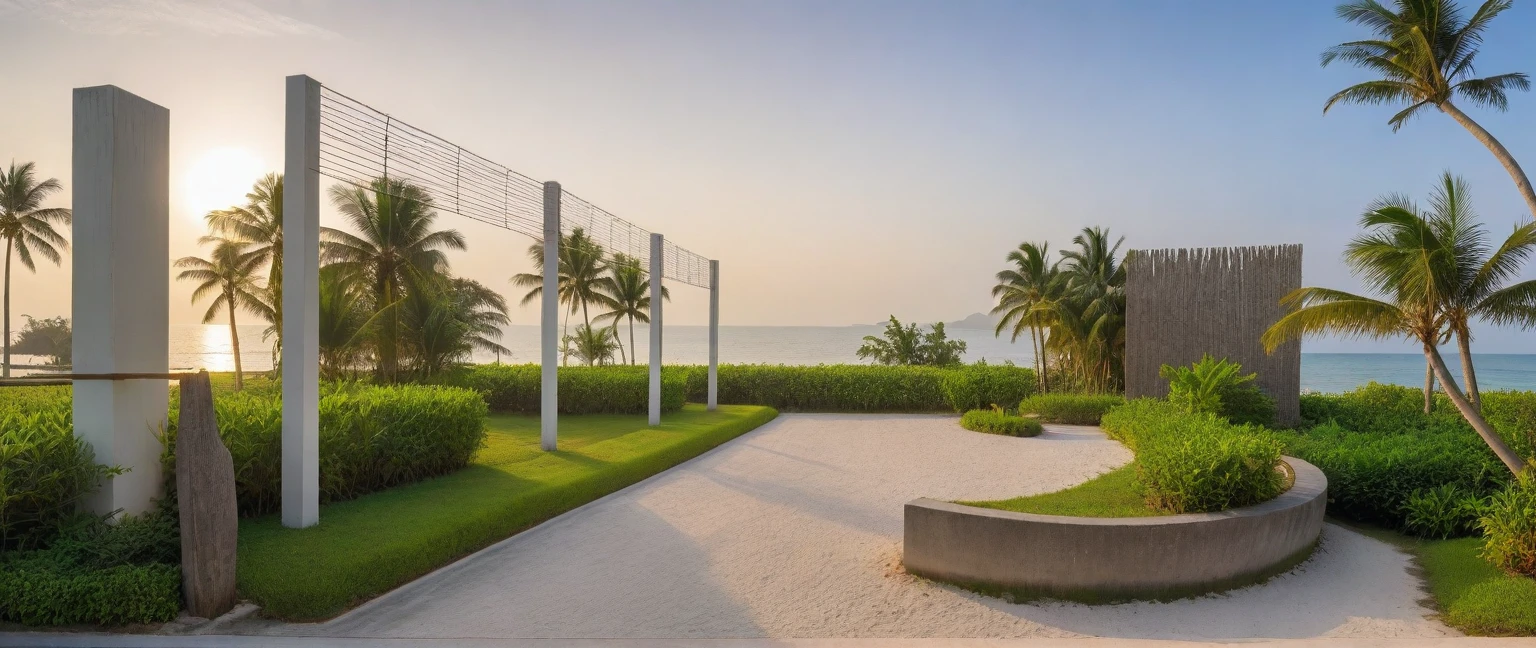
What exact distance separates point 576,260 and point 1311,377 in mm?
53898

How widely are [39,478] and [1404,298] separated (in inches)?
418

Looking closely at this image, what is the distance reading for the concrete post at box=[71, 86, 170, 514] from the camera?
5008 millimetres

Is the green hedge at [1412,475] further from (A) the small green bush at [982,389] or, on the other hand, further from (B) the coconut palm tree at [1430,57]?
(A) the small green bush at [982,389]

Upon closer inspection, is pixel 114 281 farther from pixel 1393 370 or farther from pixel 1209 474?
pixel 1393 370

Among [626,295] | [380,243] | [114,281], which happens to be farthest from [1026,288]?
[114,281]

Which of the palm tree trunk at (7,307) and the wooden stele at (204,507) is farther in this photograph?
the palm tree trunk at (7,307)

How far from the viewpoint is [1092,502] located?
6.41 meters

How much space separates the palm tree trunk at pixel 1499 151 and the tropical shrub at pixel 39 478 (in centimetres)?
1218

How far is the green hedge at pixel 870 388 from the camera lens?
17.0 metres

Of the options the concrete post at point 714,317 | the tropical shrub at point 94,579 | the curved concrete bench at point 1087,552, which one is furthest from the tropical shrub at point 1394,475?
the concrete post at point 714,317

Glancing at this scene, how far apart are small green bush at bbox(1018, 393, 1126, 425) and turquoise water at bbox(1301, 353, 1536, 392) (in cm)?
4014

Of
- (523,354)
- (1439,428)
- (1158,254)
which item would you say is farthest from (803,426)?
(523,354)

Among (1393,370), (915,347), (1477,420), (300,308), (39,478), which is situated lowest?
(1393,370)

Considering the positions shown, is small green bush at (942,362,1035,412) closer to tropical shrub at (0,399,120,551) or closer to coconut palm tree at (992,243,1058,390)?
coconut palm tree at (992,243,1058,390)
